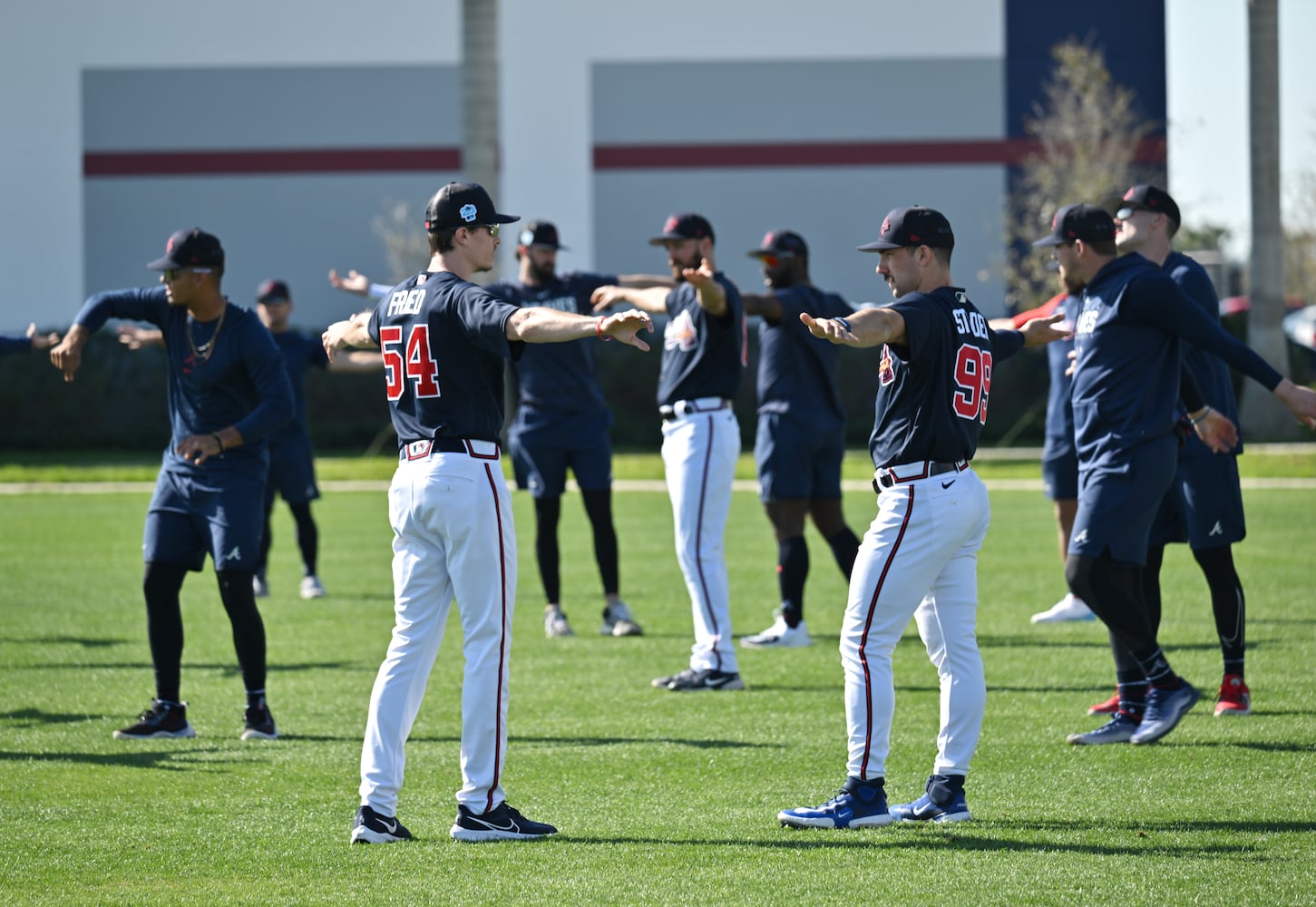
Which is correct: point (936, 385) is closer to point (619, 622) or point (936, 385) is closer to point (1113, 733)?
point (1113, 733)

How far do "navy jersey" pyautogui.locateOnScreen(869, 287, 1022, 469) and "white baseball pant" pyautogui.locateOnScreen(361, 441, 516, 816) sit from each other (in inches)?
55.5

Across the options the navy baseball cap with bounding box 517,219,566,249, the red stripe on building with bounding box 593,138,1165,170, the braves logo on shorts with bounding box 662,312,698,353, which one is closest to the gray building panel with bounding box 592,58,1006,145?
the red stripe on building with bounding box 593,138,1165,170

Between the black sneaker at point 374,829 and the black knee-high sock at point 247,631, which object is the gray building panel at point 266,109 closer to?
the black knee-high sock at point 247,631

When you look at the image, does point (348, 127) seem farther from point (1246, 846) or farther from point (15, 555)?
point (1246, 846)

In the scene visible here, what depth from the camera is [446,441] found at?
5754 mm

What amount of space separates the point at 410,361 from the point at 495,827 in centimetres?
168

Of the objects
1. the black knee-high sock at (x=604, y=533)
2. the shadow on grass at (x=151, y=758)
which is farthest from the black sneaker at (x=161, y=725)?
the black knee-high sock at (x=604, y=533)

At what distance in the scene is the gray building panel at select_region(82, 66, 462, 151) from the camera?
129ft

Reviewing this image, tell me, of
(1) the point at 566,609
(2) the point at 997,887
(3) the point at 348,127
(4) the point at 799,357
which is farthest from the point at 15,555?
(3) the point at 348,127

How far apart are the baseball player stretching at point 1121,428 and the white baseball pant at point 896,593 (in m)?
1.43

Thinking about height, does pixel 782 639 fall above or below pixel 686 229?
below

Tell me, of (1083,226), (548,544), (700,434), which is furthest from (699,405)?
(1083,226)

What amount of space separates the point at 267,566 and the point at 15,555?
265 cm

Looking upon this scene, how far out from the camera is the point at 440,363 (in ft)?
18.9
